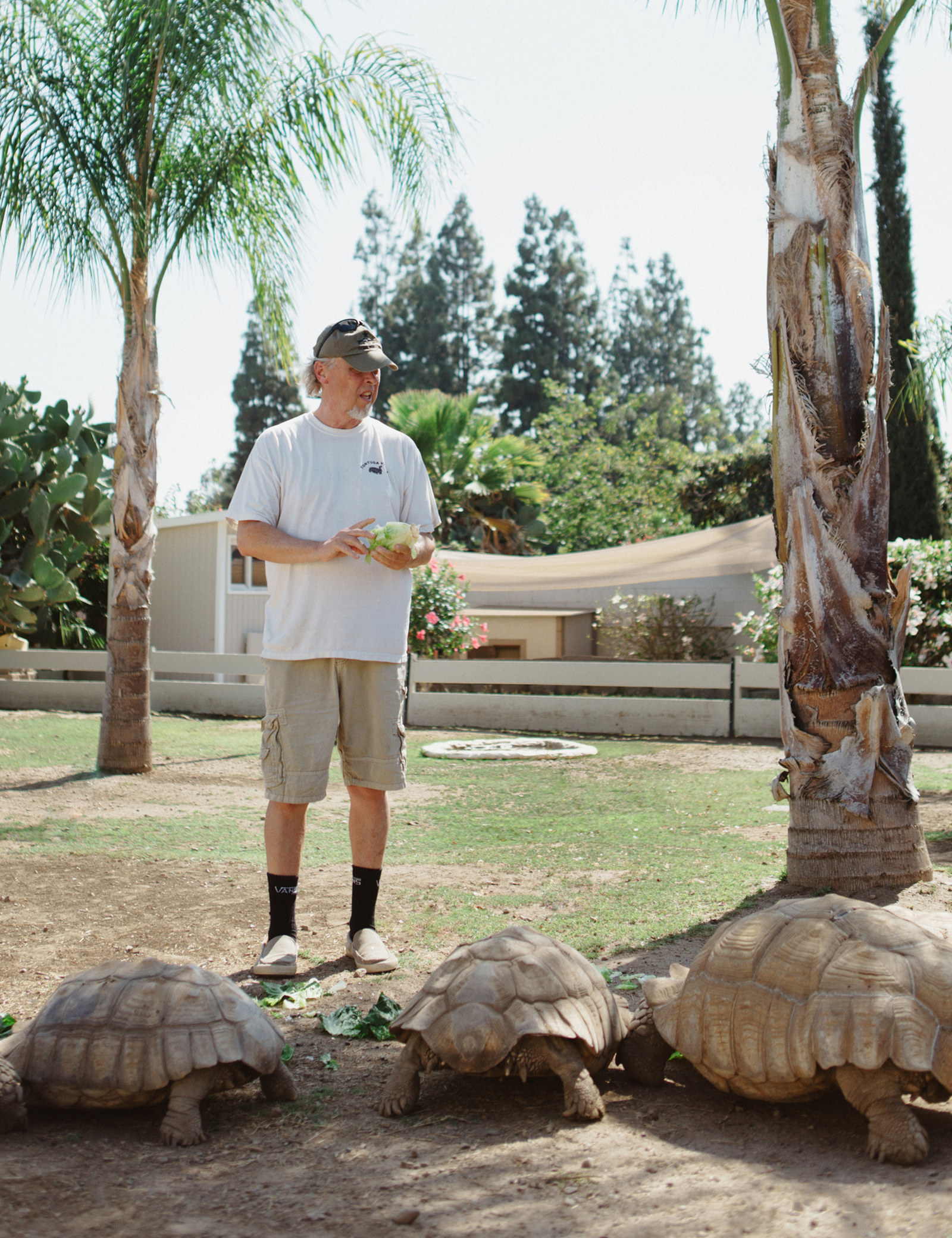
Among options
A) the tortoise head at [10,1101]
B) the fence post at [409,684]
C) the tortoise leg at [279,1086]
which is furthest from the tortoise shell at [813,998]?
the fence post at [409,684]

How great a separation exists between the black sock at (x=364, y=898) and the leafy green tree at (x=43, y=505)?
11.5 m

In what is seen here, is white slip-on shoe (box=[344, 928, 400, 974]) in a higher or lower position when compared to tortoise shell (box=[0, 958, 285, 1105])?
lower

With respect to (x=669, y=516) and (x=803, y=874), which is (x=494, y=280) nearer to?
(x=669, y=516)

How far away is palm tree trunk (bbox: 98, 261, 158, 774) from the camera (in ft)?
28.2

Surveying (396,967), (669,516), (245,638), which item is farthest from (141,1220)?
(669,516)

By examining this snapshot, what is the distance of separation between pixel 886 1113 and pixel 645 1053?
66 centimetres

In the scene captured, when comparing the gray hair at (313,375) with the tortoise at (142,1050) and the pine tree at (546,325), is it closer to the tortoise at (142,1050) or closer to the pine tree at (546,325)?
the tortoise at (142,1050)

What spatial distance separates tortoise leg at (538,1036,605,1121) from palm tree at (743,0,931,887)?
2.37m

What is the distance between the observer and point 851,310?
16.0 feet

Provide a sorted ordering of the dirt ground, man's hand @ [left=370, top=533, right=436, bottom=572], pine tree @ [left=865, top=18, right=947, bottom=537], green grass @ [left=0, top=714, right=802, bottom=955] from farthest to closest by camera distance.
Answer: pine tree @ [left=865, top=18, right=947, bottom=537] → green grass @ [left=0, top=714, right=802, bottom=955] → man's hand @ [left=370, top=533, right=436, bottom=572] → the dirt ground

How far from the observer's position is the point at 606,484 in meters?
28.8

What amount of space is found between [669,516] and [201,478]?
31606 mm

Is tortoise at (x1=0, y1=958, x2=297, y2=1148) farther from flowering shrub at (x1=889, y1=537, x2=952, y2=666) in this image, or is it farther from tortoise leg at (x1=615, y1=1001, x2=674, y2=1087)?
flowering shrub at (x1=889, y1=537, x2=952, y2=666)

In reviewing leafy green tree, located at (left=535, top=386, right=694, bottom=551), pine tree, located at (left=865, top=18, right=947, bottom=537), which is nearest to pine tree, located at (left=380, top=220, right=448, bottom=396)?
leafy green tree, located at (left=535, top=386, right=694, bottom=551)
